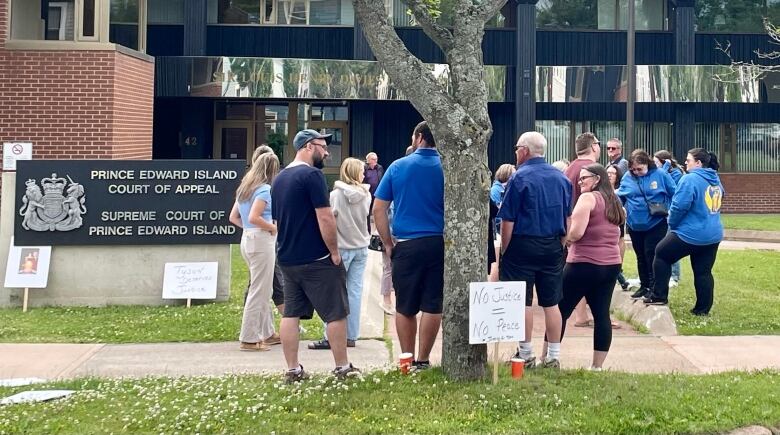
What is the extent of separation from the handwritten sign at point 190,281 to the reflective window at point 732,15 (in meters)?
20.6

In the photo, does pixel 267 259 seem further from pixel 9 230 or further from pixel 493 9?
pixel 9 230

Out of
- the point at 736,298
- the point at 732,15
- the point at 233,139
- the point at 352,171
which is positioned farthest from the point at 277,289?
the point at 732,15

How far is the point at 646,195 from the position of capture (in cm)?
979

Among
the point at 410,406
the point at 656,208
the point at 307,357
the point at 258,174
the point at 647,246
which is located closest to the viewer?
the point at 410,406

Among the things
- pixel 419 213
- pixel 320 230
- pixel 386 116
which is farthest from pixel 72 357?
pixel 386 116

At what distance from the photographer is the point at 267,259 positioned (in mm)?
8102

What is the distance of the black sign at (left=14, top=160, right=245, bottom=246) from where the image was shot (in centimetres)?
1035

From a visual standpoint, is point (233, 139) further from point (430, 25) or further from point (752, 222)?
point (430, 25)

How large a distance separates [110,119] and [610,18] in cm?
1714

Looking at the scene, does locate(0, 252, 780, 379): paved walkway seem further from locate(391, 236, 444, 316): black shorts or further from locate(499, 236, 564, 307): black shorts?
locate(391, 236, 444, 316): black shorts

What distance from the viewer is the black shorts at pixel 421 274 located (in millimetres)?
6492

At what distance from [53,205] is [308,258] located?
532 cm

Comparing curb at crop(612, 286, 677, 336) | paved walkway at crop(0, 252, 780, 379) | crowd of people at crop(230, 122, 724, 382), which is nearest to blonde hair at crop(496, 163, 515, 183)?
crowd of people at crop(230, 122, 724, 382)

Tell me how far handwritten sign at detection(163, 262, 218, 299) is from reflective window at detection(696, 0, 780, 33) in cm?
2061
